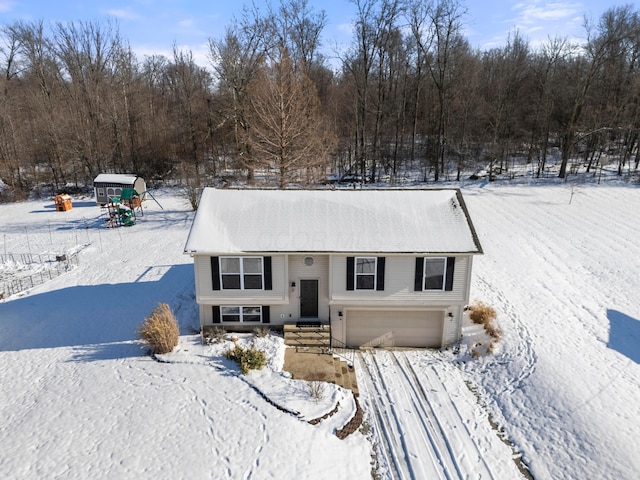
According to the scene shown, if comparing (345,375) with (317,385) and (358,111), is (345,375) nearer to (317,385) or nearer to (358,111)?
(317,385)

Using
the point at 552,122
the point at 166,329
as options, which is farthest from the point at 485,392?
the point at 552,122

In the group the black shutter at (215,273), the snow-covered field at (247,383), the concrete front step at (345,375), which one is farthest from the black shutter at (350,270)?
the black shutter at (215,273)

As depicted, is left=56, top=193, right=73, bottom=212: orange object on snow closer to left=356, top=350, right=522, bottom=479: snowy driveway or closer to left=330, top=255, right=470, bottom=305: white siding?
left=330, top=255, right=470, bottom=305: white siding

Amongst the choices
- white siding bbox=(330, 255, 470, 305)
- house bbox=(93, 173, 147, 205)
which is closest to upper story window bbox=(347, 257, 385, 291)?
white siding bbox=(330, 255, 470, 305)

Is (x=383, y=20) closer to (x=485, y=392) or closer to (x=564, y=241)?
(x=564, y=241)

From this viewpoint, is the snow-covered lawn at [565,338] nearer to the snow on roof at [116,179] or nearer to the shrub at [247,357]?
the shrub at [247,357]

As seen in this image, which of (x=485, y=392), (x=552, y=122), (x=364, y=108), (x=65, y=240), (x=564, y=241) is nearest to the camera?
(x=485, y=392)
